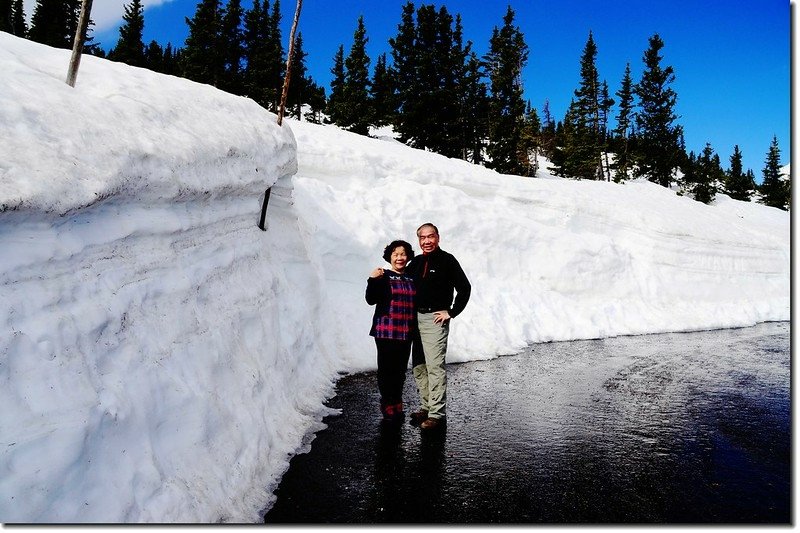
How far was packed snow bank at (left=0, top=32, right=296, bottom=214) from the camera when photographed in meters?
3.28

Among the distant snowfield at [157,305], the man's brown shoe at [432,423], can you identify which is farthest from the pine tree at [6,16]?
the man's brown shoe at [432,423]

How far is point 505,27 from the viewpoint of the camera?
165ft

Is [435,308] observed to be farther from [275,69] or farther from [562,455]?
Answer: [275,69]

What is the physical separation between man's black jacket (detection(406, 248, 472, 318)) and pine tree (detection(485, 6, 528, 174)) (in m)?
32.8

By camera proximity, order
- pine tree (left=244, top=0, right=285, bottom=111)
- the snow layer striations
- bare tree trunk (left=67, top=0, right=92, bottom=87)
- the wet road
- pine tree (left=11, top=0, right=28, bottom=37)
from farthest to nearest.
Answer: pine tree (left=11, top=0, right=28, bottom=37)
pine tree (left=244, top=0, right=285, bottom=111)
bare tree trunk (left=67, top=0, right=92, bottom=87)
the wet road
the snow layer striations

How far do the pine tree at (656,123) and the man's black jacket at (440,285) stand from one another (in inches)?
1735

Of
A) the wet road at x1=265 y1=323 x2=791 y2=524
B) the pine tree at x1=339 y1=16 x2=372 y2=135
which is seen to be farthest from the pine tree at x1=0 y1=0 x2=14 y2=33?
the wet road at x1=265 y1=323 x2=791 y2=524

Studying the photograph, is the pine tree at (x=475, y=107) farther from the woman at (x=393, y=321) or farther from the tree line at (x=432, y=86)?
the woman at (x=393, y=321)

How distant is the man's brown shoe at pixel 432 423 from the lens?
5.30 meters

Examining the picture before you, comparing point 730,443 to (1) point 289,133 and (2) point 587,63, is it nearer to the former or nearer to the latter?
(1) point 289,133

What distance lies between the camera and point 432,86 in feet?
116

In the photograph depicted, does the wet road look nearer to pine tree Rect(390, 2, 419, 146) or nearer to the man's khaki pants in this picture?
the man's khaki pants

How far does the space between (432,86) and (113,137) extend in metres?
33.7

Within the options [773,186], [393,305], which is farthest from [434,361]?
[773,186]
